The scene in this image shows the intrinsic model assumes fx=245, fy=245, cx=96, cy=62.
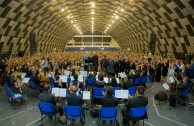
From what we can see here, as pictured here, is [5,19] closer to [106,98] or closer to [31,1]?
[31,1]

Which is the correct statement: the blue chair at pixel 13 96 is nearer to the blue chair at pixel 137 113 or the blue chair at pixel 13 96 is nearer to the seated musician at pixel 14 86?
the seated musician at pixel 14 86

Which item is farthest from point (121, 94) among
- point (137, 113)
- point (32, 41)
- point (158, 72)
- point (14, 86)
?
point (32, 41)

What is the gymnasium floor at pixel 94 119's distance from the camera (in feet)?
32.3

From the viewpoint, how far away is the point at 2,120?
9.98 metres

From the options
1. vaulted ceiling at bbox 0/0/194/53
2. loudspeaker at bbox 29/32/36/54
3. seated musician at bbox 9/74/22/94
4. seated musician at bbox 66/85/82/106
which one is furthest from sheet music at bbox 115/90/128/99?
loudspeaker at bbox 29/32/36/54

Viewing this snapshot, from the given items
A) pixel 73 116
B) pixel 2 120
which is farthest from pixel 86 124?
pixel 2 120

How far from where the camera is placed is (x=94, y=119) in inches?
406

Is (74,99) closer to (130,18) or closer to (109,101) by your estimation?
(109,101)

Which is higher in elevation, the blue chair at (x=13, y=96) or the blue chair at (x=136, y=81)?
the blue chair at (x=136, y=81)

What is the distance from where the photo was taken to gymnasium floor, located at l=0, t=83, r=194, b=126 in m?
9.84

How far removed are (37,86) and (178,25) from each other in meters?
16.5

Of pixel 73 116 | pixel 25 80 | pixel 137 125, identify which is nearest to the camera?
pixel 73 116

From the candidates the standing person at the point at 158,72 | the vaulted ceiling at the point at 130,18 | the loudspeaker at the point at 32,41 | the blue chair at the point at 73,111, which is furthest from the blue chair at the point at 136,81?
the loudspeaker at the point at 32,41

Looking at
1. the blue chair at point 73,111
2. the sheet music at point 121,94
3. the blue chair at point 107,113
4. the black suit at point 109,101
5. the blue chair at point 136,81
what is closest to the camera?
the blue chair at point 107,113
